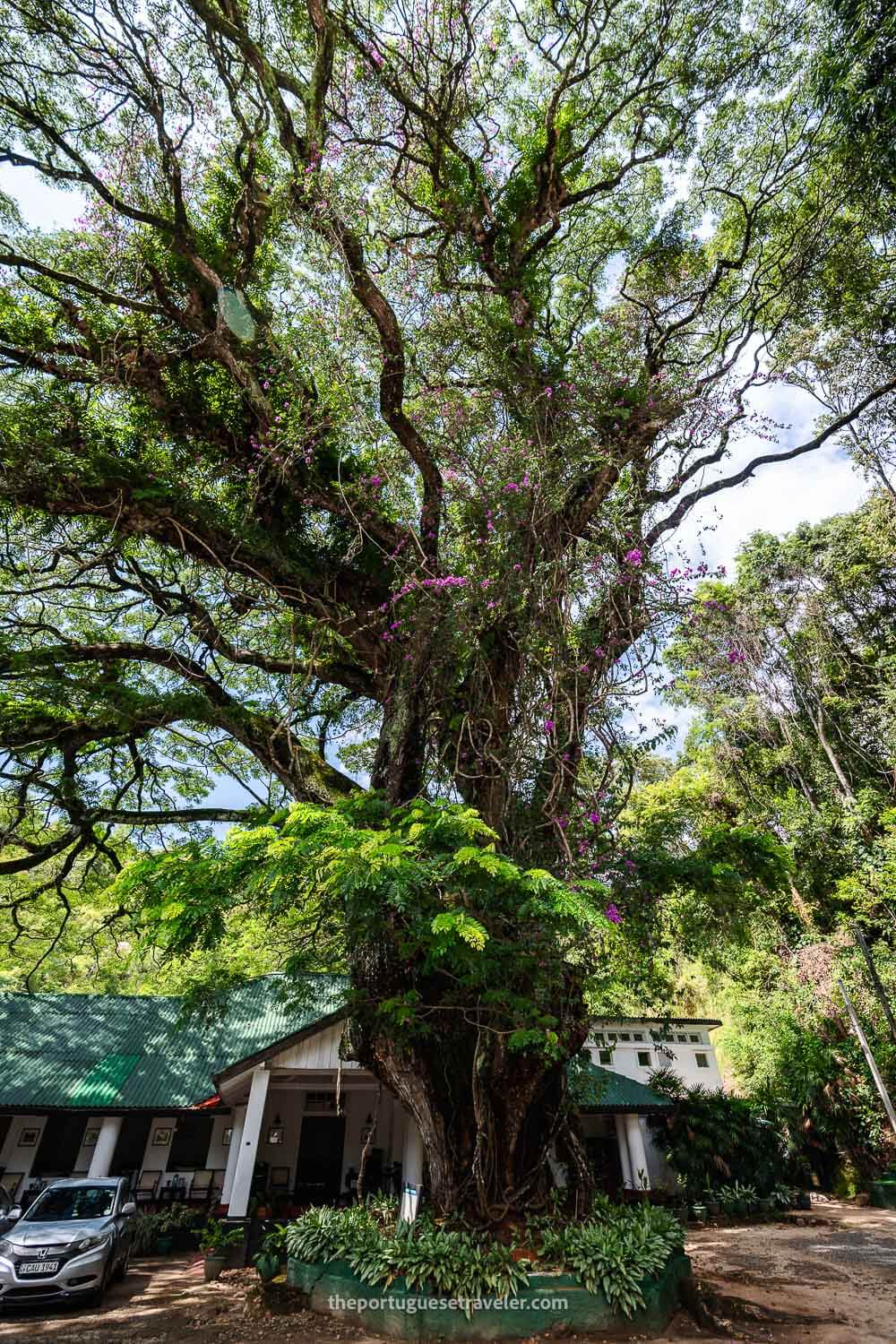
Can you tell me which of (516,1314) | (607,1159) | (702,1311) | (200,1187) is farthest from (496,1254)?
(607,1159)

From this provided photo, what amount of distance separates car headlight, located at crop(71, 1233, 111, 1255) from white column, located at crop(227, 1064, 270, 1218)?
220 centimetres

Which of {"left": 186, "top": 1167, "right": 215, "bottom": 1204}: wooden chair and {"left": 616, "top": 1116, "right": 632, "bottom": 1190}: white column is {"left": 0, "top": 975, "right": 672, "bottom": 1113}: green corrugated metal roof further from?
{"left": 186, "top": 1167, "right": 215, "bottom": 1204}: wooden chair

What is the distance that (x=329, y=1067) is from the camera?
34.9 ft

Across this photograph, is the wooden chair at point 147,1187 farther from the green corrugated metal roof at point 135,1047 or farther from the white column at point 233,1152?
the green corrugated metal roof at point 135,1047

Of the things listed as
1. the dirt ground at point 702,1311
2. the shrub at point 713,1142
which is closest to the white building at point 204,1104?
the shrub at point 713,1142

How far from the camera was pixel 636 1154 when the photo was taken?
14.2m

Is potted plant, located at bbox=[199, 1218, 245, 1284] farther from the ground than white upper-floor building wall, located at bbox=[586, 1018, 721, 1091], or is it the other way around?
white upper-floor building wall, located at bbox=[586, 1018, 721, 1091]

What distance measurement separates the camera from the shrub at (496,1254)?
5.64m

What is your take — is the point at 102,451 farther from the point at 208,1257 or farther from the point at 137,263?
the point at 208,1257

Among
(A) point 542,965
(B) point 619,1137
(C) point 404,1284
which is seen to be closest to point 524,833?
(A) point 542,965

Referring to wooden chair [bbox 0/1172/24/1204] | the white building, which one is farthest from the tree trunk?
wooden chair [bbox 0/1172/24/1204]

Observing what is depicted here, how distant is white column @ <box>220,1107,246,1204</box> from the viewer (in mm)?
10250

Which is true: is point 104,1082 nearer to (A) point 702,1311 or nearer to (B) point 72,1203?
(B) point 72,1203

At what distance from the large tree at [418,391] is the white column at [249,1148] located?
14.1 feet
